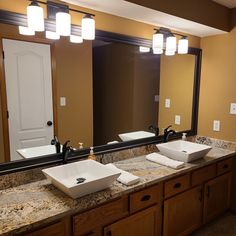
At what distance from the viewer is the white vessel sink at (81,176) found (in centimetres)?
150

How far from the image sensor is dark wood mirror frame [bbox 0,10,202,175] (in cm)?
165

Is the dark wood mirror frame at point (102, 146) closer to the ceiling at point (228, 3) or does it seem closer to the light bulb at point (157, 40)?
the light bulb at point (157, 40)

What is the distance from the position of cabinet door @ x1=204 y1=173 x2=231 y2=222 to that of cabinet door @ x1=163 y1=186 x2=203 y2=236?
0.12 meters

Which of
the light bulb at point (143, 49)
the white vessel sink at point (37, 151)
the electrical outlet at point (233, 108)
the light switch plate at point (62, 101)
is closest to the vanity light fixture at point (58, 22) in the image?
the light switch plate at point (62, 101)

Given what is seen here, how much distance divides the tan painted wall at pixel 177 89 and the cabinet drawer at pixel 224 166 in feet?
2.00

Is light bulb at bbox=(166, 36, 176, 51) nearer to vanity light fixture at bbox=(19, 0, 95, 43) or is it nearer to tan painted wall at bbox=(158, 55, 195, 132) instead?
tan painted wall at bbox=(158, 55, 195, 132)

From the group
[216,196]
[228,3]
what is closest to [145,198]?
[216,196]

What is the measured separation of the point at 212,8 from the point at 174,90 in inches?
37.9

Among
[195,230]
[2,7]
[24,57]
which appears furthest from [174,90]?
[2,7]

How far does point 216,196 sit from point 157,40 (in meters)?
1.75

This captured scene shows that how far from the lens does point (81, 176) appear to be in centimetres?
185

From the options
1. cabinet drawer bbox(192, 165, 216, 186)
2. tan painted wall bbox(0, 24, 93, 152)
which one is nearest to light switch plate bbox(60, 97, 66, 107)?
tan painted wall bbox(0, 24, 93, 152)

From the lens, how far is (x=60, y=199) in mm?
1514

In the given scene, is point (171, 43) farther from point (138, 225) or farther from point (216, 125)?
point (138, 225)
